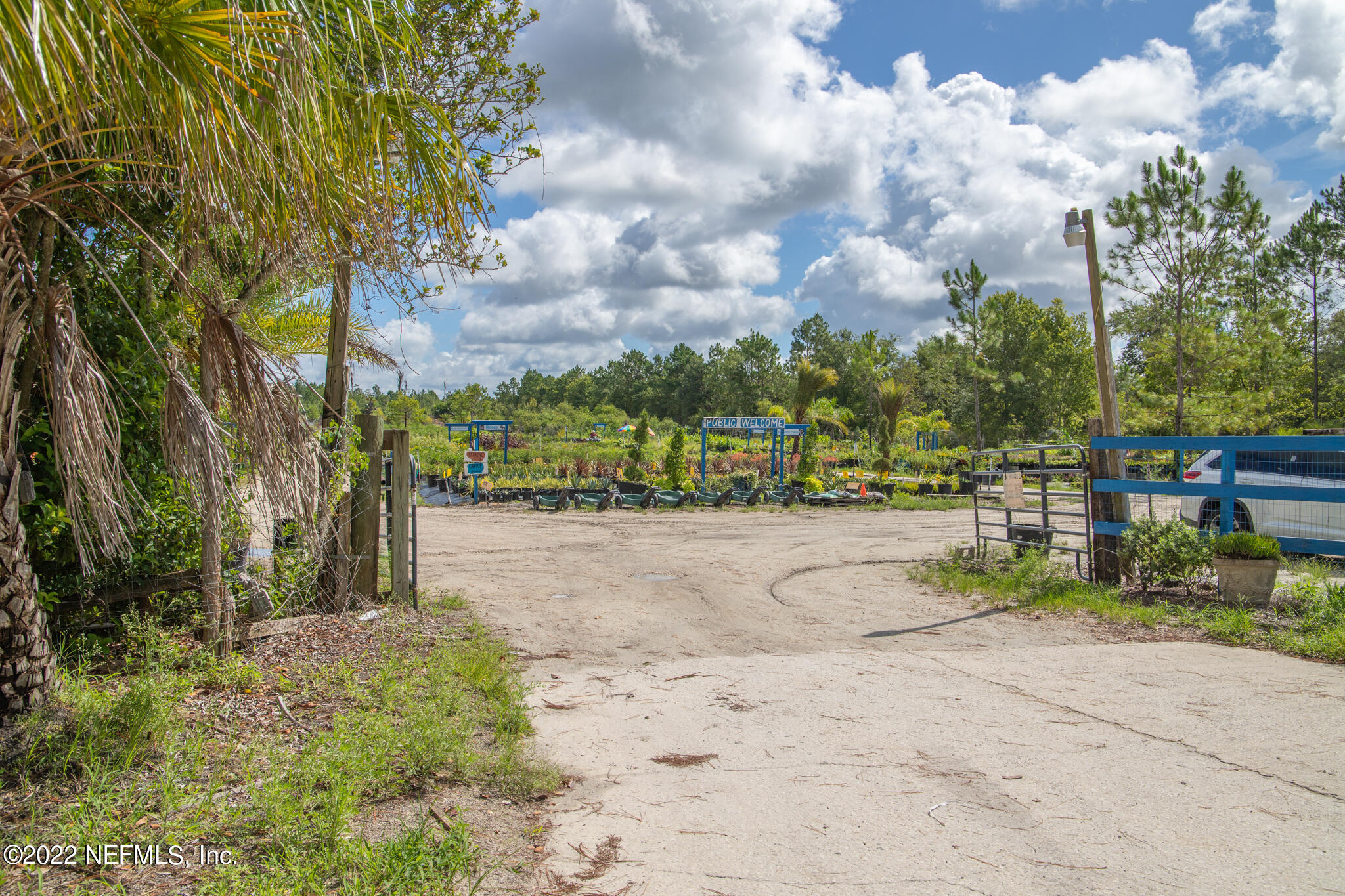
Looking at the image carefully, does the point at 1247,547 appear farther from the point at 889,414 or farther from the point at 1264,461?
the point at 889,414

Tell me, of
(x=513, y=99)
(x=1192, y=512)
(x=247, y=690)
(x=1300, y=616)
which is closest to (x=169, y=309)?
(x=247, y=690)

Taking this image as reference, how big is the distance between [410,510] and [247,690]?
282cm

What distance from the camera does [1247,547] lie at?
746cm

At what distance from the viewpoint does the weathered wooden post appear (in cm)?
661

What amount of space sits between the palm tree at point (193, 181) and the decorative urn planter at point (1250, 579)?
792 cm

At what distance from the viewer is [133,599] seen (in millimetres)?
4801

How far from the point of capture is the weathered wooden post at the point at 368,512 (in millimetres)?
6609

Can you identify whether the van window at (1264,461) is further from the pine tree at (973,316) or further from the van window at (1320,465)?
the pine tree at (973,316)

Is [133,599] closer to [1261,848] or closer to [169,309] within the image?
[169,309]

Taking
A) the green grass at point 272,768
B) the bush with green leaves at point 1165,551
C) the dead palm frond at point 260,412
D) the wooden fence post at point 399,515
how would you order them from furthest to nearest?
the bush with green leaves at point 1165,551, the wooden fence post at point 399,515, the dead palm frond at point 260,412, the green grass at point 272,768

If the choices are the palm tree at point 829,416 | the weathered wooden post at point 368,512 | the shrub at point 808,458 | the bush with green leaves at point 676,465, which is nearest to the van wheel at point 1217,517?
the weathered wooden post at point 368,512

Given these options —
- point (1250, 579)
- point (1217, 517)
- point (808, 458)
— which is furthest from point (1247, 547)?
point (808, 458)

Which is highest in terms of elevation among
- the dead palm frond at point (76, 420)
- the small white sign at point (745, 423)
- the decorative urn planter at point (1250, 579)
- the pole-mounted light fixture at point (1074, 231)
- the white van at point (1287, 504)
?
the pole-mounted light fixture at point (1074, 231)

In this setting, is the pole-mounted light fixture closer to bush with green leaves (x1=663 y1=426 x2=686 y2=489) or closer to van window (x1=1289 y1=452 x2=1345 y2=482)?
van window (x1=1289 y1=452 x2=1345 y2=482)
